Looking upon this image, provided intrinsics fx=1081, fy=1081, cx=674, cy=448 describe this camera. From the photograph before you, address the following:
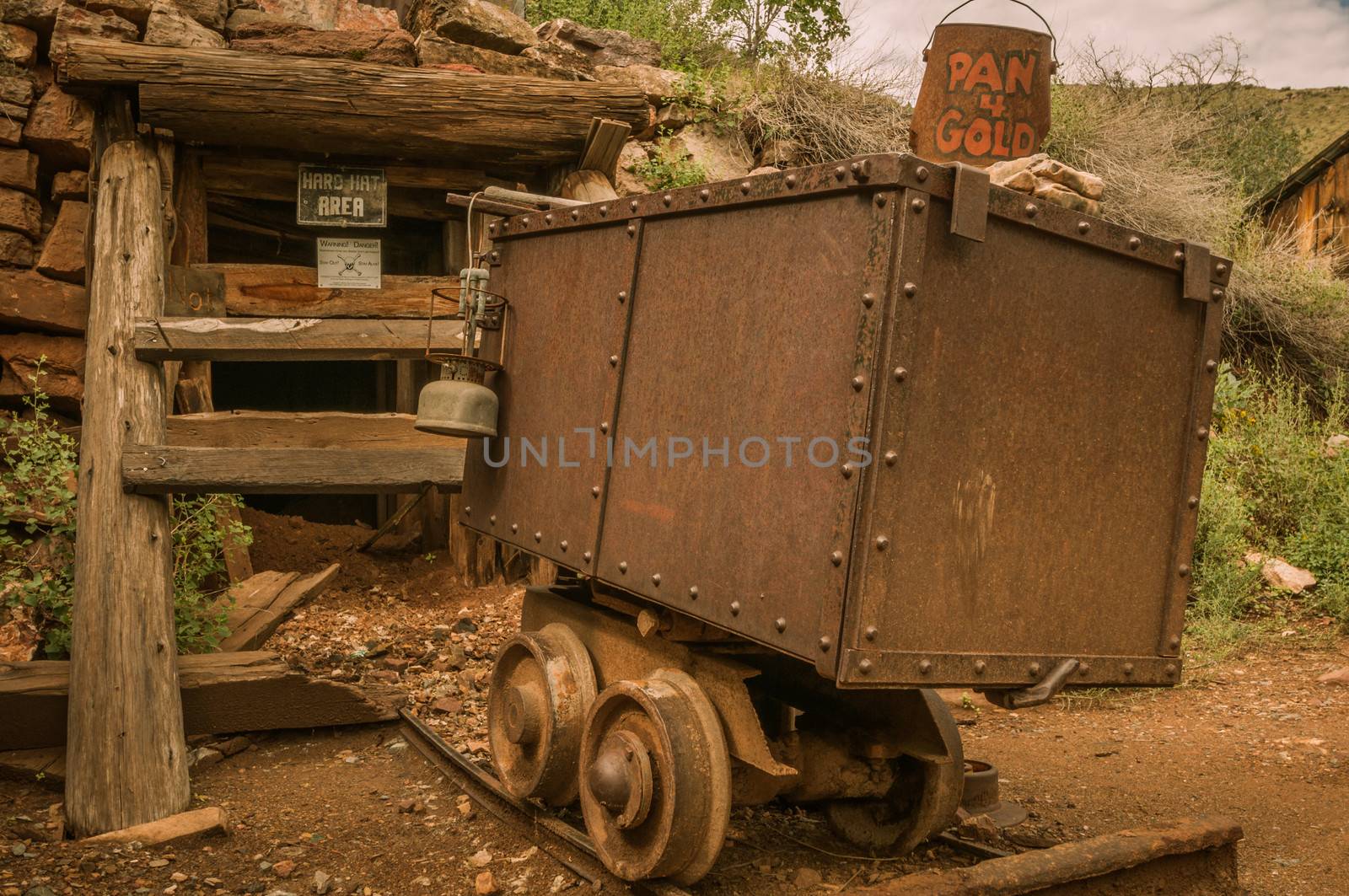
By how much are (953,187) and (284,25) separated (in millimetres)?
5308

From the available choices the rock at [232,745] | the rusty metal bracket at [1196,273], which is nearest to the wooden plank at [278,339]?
the rock at [232,745]

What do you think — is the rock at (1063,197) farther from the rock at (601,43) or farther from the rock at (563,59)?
the rock at (601,43)

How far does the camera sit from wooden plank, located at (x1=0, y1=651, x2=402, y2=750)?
4.44m

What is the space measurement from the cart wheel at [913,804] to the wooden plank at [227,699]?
7.69 feet

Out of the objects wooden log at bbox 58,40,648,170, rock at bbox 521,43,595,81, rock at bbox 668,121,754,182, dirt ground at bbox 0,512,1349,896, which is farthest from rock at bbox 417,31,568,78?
dirt ground at bbox 0,512,1349,896

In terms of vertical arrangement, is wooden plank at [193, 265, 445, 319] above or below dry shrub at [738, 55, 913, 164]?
below

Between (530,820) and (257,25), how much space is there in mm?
4995

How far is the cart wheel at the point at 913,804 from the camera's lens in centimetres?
356

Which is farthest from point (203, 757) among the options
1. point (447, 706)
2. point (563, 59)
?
point (563, 59)

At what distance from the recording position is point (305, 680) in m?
4.88

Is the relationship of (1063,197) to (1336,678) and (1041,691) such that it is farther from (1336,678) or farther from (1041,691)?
(1336,678)

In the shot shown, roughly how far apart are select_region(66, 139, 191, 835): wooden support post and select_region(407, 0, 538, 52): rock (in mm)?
2893

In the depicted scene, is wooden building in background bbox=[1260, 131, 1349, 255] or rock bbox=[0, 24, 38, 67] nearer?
rock bbox=[0, 24, 38, 67]

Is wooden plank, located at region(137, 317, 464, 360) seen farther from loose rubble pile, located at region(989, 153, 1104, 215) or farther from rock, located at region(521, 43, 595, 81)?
rock, located at region(521, 43, 595, 81)
